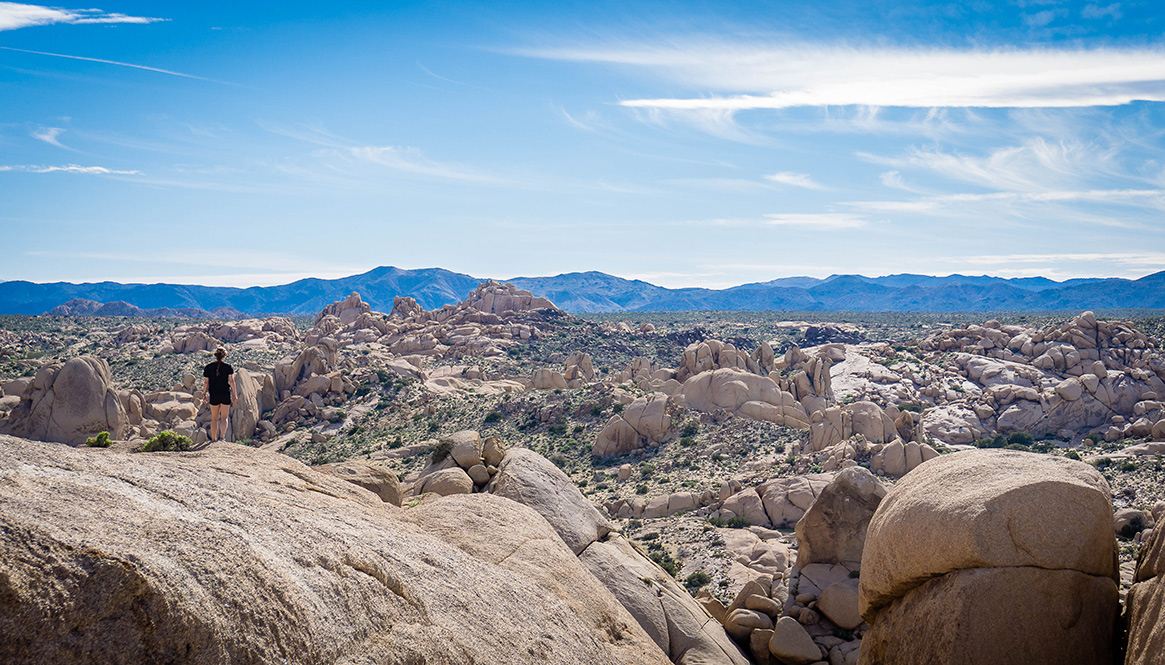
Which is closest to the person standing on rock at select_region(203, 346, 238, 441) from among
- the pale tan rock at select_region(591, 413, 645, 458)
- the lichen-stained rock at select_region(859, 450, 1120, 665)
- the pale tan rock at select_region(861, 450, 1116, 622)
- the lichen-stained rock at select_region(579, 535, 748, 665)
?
the lichen-stained rock at select_region(579, 535, 748, 665)

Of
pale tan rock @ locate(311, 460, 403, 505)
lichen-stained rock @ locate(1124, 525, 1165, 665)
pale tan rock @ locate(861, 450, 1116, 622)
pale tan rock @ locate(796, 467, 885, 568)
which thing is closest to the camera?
lichen-stained rock @ locate(1124, 525, 1165, 665)

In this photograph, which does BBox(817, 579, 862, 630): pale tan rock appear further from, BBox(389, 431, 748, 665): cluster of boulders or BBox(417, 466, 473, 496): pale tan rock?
BBox(417, 466, 473, 496): pale tan rock

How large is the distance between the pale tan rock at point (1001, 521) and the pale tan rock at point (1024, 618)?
8.1 inches

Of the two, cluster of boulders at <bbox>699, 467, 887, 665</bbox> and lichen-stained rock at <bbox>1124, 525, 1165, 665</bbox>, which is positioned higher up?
lichen-stained rock at <bbox>1124, 525, 1165, 665</bbox>

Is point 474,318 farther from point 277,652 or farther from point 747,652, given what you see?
point 277,652

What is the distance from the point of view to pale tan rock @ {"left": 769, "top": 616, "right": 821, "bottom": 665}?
16078 millimetres

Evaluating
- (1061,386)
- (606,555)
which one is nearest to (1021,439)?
(1061,386)

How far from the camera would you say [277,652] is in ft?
21.4

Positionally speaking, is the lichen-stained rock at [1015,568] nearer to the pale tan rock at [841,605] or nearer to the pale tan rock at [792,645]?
the pale tan rock at [792,645]

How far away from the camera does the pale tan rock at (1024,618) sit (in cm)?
1039

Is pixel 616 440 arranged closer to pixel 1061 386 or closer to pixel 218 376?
pixel 218 376

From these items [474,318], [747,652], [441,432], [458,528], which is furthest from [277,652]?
[474,318]

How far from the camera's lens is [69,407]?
37094mm

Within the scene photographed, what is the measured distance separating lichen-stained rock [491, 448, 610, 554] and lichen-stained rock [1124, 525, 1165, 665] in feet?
33.5
